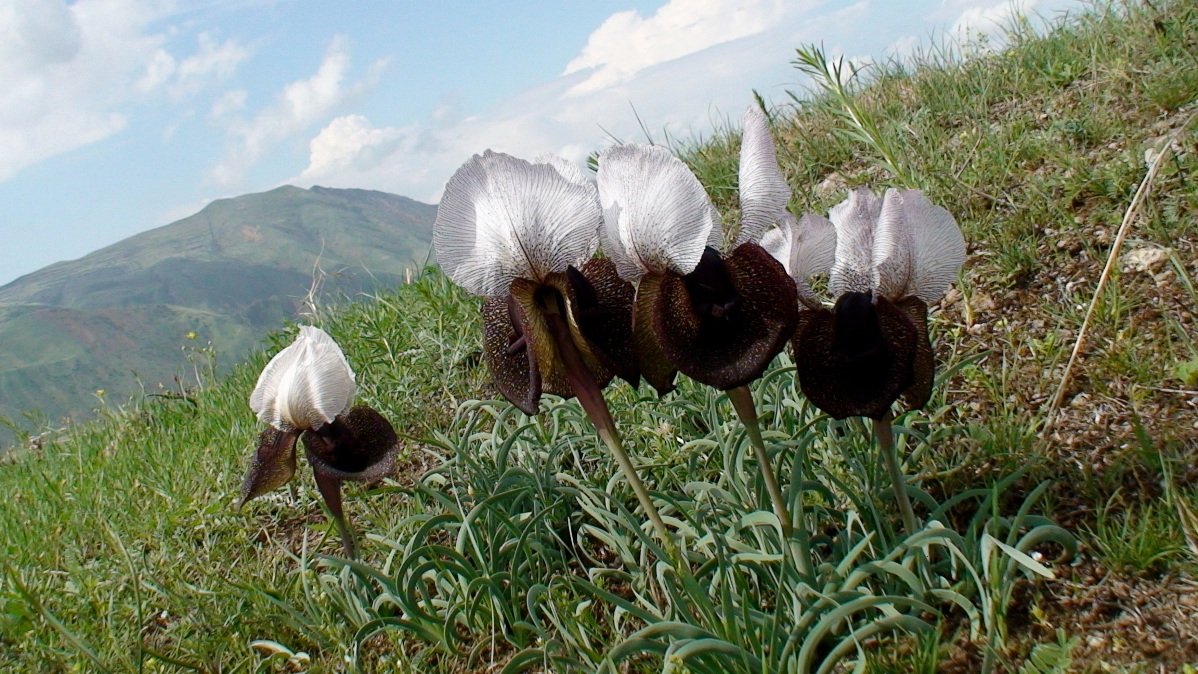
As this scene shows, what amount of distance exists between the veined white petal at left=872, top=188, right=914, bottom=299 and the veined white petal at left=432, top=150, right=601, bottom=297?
48 centimetres

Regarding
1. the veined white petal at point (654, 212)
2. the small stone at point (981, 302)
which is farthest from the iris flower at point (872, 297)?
the small stone at point (981, 302)

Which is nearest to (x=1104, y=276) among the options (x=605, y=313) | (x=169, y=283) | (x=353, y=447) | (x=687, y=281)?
(x=687, y=281)

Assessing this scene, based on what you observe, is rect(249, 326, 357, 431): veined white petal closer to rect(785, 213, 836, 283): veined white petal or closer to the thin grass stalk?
rect(785, 213, 836, 283): veined white petal

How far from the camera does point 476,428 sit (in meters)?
2.84

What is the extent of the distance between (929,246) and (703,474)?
3.17 ft

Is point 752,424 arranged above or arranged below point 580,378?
below

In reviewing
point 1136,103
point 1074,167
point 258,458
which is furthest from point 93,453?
point 1136,103

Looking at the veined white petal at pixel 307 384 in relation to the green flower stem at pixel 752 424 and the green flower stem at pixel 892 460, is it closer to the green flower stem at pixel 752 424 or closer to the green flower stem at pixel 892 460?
the green flower stem at pixel 752 424

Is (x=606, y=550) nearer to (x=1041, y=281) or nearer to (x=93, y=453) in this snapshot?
(x=1041, y=281)

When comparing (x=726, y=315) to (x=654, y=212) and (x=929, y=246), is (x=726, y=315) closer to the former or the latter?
(x=654, y=212)

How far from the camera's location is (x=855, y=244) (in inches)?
55.1

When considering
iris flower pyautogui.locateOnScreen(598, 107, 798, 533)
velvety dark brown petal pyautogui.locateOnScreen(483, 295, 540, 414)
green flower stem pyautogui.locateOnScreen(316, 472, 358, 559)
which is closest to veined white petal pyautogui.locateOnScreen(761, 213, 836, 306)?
iris flower pyautogui.locateOnScreen(598, 107, 798, 533)

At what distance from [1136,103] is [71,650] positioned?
4153mm

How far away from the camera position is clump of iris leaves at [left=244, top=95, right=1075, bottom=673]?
1.28m
